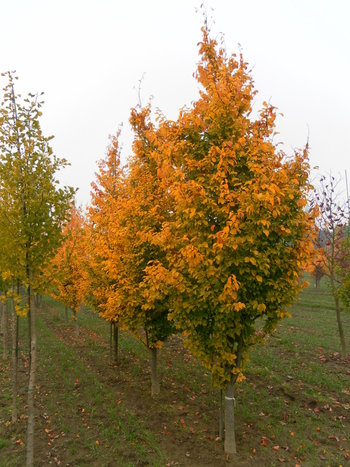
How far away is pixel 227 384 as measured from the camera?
15.8 feet

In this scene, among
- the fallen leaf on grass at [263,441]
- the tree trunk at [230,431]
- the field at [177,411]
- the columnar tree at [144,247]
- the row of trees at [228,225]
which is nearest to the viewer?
the row of trees at [228,225]

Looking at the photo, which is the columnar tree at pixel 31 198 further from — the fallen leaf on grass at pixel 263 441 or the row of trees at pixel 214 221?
the fallen leaf on grass at pixel 263 441

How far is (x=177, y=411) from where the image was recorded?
242 inches

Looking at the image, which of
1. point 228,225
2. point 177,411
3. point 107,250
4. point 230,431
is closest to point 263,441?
point 230,431

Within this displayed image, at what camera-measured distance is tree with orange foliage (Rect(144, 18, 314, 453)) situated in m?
4.04

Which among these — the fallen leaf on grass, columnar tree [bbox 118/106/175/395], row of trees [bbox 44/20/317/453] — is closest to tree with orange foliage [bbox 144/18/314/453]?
row of trees [bbox 44/20/317/453]

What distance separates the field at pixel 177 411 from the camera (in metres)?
4.77

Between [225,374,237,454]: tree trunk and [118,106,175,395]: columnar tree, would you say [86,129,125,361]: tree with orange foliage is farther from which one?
[225,374,237,454]: tree trunk

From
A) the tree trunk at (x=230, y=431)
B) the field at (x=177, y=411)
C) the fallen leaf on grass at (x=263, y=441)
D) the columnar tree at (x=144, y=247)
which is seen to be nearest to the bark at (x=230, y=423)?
the tree trunk at (x=230, y=431)

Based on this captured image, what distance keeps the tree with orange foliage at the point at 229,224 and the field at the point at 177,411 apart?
84 cm

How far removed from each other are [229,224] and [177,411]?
4.30 m

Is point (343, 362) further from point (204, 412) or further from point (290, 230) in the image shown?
point (290, 230)

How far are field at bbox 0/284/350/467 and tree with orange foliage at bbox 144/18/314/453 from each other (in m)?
0.84

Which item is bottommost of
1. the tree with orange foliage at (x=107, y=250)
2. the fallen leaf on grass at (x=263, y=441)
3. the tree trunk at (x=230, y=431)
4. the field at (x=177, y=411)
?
the field at (x=177, y=411)
